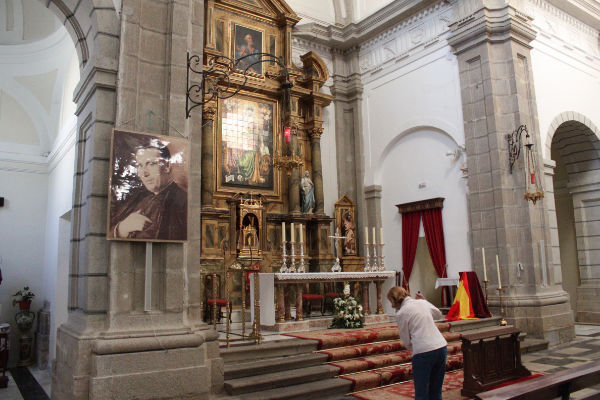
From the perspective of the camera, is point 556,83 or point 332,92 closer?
point 556,83

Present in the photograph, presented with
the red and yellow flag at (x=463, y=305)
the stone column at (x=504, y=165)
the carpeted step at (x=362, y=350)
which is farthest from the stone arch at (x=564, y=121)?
the carpeted step at (x=362, y=350)

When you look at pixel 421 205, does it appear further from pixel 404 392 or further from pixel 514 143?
pixel 404 392

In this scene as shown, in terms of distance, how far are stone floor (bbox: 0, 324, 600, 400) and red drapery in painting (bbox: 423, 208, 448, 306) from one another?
2583mm

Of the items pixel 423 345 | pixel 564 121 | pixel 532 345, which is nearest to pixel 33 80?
pixel 423 345

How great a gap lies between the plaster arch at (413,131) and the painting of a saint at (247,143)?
2766mm

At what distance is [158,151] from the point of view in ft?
17.5

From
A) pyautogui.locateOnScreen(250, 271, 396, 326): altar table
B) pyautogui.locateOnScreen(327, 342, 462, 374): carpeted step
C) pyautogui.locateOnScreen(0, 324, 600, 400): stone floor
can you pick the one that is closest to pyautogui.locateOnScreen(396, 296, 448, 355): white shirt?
pyautogui.locateOnScreen(327, 342, 462, 374): carpeted step

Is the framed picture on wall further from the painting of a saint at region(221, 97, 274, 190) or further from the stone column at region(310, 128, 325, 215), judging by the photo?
the stone column at region(310, 128, 325, 215)

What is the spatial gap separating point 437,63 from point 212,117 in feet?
16.7

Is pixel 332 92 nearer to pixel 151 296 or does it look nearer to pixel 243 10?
pixel 243 10

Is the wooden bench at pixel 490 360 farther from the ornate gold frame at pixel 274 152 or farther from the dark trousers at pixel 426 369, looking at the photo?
the ornate gold frame at pixel 274 152

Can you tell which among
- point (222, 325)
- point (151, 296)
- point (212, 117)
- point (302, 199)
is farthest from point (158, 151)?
point (302, 199)

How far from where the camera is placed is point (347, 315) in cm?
818

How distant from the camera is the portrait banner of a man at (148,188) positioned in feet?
16.5
